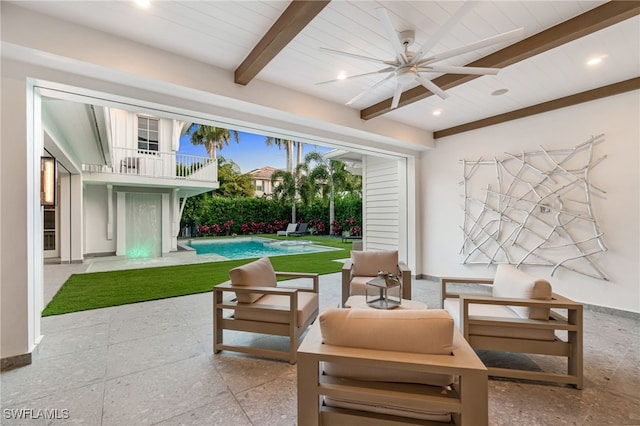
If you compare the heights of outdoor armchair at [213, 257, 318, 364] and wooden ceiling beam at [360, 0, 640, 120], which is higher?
wooden ceiling beam at [360, 0, 640, 120]

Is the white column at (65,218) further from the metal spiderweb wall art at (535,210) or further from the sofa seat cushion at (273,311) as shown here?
the metal spiderweb wall art at (535,210)

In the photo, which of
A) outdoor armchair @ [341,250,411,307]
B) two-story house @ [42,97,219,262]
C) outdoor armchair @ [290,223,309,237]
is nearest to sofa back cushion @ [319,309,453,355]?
outdoor armchair @ [341,250,411,307]

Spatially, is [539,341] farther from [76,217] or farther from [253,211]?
[253,211]

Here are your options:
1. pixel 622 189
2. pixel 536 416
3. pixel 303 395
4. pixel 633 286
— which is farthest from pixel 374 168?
pixel 303 395

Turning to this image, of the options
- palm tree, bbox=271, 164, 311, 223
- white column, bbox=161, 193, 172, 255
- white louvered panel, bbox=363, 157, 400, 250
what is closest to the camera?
white louvered panel, bbox=363, 157, 400, 250

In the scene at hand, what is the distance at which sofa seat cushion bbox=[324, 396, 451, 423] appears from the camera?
4.34ft

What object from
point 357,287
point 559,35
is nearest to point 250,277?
point 357,287

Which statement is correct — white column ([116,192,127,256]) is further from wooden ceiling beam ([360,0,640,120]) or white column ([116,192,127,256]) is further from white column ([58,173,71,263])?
wooden ceiling beam ([360,0,640,120])

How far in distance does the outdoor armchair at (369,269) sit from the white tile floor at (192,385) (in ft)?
4.05

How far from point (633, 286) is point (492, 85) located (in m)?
3.16

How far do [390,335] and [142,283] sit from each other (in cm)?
557

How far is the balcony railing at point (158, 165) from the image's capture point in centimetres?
871

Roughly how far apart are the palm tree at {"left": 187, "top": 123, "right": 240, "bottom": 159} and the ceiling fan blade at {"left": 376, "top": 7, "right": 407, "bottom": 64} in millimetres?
17374

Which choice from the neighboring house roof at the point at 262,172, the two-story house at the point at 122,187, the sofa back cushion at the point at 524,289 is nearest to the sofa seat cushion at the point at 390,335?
the sofa back cushion at the point at 524,289
